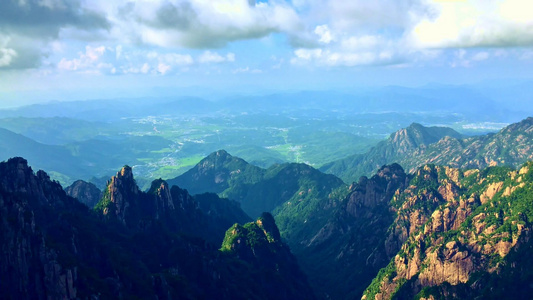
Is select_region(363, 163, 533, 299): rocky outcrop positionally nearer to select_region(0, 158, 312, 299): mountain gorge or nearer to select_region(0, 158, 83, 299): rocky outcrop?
select_region(0, 158, 312, 299): mountain gorge

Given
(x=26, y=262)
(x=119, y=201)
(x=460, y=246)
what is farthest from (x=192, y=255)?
(x=460, y=246)

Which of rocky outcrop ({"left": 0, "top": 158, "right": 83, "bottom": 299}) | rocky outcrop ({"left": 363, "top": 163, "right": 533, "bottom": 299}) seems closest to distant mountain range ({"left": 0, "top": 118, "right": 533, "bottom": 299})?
rocky outcrop ({"left": 0, "top": 158, "right": 83, "bottom": 299})

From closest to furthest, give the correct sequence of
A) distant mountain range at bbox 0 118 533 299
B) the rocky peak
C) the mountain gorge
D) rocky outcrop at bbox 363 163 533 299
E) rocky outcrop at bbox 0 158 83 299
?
1. rocky outcrop at bbox 0 158 83 299
2. the mountain gorge
3. distant mountain range at bbox 0 118 533 299
4. rocky outcrop at bbox 363 163 533 299
5. the rocky peak

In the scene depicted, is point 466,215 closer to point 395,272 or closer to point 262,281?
point 395,272

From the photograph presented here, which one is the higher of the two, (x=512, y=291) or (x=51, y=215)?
(x=51, y=215)

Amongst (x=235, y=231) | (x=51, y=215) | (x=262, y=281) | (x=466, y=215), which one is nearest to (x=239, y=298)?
(x=262, y=281)

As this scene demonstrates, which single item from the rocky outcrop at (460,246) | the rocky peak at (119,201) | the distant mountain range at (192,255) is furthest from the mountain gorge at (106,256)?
the rocky outcrop at (460,246)

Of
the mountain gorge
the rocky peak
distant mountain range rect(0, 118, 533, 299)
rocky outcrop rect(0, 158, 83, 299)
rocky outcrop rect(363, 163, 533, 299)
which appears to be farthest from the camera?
the rocky peak

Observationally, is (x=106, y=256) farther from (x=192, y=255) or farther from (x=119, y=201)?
(x=119, y=201)

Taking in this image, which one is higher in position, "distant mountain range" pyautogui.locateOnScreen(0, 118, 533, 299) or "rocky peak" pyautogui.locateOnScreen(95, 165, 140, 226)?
"rocky peak" pyautogui.locateOnScreen(95, 165, 140, 226)

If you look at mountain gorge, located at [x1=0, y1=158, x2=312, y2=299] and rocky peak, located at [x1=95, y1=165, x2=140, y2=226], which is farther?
rocky peak, located at [x1=95, y1=165, x2=140, y2=226]

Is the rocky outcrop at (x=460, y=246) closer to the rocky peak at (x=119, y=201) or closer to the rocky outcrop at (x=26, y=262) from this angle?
the rocky peak at (x=119, y=201)
